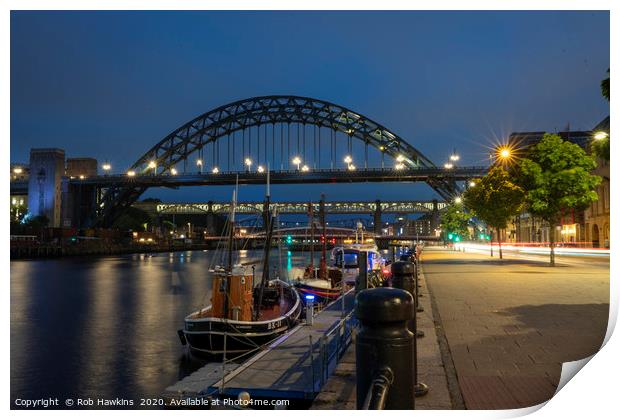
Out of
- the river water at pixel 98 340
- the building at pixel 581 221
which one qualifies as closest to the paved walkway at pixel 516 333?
the river water at pixel 98 340

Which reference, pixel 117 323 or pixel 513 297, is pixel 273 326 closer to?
pixel 513 297

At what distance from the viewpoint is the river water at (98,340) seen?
13848 mm

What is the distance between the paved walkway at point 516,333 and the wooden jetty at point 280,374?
1858 mm

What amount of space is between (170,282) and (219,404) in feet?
125

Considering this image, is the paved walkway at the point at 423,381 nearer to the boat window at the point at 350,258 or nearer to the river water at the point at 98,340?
the river water at the point at 98,340

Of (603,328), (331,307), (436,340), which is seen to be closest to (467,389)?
(436,340)

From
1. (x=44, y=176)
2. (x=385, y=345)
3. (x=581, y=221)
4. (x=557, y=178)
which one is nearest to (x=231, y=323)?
(x=385, y=345)

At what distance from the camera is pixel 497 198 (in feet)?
98.7

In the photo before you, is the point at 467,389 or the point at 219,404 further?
the point at 219,404

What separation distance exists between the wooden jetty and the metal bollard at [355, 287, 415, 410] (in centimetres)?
484

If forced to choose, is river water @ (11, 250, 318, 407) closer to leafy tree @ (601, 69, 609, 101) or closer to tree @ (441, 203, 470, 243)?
leafy tree @ (601, 69, 609, 101)

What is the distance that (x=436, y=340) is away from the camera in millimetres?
7965

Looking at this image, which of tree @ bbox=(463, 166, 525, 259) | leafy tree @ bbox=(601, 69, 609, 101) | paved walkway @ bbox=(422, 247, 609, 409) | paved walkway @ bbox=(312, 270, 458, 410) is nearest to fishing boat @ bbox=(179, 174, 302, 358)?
paved walkway @ bbox=(422, 247, 609, 409)

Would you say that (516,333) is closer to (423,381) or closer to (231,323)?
(423,381)
